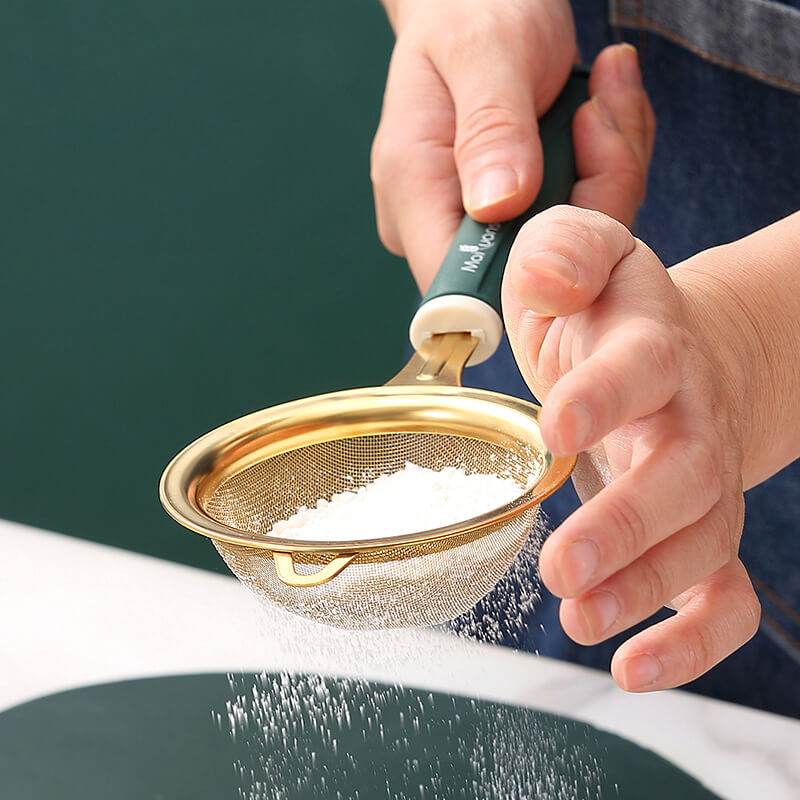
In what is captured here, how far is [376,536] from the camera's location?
0.50 m

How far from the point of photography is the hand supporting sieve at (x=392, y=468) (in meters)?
0.48

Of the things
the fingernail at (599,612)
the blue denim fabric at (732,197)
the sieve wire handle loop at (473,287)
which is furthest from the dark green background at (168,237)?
the fingernail at (599,612)

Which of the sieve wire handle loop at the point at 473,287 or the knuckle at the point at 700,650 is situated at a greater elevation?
the sieve wire handle loop at the point at 473,287

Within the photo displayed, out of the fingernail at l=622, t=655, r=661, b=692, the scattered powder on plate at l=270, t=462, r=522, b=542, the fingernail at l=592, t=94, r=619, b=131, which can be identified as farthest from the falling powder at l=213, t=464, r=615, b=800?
the fingernail at l=592, t=94, r=619, b=131

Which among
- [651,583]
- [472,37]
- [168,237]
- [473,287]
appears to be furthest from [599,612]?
[168,237]

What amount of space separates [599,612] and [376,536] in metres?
0.14

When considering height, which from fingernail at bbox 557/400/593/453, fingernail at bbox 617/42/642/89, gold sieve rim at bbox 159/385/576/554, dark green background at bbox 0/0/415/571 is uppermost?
fingernail at bbox 557/400/593/453

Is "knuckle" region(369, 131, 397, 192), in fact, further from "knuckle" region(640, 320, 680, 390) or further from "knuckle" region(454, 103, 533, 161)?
"knuckle" region(640, 320, 680, 390)

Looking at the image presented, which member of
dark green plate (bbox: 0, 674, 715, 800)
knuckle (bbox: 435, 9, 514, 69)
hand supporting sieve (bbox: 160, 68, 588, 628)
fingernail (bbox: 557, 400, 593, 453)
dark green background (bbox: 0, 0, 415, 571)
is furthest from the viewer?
dark green background (bbox: 0, 0, 415, 571)

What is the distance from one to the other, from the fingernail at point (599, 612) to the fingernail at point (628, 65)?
0.54 metres

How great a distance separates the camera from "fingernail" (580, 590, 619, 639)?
393 mm

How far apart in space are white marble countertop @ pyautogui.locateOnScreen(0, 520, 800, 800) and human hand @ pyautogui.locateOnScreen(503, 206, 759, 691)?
23 centimetres

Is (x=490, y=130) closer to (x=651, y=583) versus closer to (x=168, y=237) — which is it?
(x=651, y=583)

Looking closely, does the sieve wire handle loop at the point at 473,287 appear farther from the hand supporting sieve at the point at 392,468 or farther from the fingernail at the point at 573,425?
the fingernail at the point at 573,425
